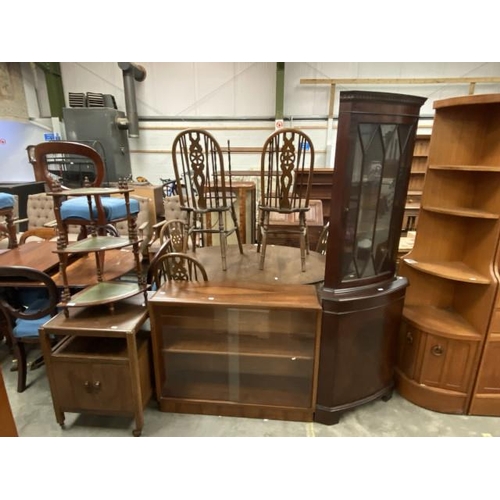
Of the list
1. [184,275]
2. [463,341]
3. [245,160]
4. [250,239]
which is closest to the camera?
[463,341]

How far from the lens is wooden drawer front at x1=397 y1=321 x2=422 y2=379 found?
6.61 feet

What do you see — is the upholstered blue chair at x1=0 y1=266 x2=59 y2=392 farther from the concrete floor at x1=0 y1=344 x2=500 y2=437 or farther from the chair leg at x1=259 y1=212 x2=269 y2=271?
the chair leg at x1=259 y1=212 x2=269 y2=271

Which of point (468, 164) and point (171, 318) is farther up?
point (468, 164)

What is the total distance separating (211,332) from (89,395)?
0.75 metres

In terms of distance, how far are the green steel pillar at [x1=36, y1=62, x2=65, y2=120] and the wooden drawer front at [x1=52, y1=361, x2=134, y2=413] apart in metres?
6.01

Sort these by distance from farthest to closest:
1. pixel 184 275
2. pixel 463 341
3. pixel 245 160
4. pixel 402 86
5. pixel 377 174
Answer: pixel 245 160, pixel 402 86, pixel 184 275, pixel 463 341, pixel 377 174

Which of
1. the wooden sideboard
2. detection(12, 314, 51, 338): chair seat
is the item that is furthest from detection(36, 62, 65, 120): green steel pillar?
the wooden sideboard

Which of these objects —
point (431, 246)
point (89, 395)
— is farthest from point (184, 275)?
point (431, 246)

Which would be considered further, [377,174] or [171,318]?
[171,318]

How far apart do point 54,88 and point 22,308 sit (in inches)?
212

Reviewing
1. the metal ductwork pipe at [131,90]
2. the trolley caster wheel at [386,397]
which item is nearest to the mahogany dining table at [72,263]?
the trolley caster wheel at [386,397]

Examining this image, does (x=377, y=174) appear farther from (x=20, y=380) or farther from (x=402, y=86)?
(x=402, y=86)

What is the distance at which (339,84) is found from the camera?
5.62 metres

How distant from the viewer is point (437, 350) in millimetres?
1937
